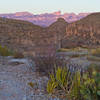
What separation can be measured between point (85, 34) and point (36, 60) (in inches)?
1250

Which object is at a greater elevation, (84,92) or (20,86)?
(84,92)

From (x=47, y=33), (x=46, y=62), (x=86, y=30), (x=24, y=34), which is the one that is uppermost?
(x=46, y=62)

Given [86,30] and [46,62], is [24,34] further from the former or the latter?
[46,62]

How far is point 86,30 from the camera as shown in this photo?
124 ft

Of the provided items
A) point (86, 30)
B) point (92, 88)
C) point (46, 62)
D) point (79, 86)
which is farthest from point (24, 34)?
point (92, 88)

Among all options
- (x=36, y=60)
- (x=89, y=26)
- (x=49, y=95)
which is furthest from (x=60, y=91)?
(x=89, y=26)

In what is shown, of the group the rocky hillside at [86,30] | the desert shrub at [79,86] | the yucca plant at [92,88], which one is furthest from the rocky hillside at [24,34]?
the yucca plant at [92,88]

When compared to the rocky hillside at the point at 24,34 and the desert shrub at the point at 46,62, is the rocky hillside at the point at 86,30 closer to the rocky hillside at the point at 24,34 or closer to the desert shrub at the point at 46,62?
the rocky hillside at the point at 24,34

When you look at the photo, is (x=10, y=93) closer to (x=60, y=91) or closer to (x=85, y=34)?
(x=60, y=91)

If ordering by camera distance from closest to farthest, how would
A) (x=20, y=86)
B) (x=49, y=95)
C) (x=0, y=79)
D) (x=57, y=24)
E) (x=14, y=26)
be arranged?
(x=49, y=95) → (x=20, y=86) → (x=0, y=79) → (x=14, y=26) → (x=57, y=24)

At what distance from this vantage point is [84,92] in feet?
9.86

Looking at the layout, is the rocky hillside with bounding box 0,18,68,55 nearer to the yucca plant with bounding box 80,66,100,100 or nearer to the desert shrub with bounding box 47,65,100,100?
the desert shrub with bounding box 47,65,100,100

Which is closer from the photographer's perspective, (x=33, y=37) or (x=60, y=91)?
(x=60, y=91)

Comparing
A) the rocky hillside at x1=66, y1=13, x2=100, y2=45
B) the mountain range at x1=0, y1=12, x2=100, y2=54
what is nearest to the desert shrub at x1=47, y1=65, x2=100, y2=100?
the mountain range at x1=0, y1=12, x2=100, y2=54
